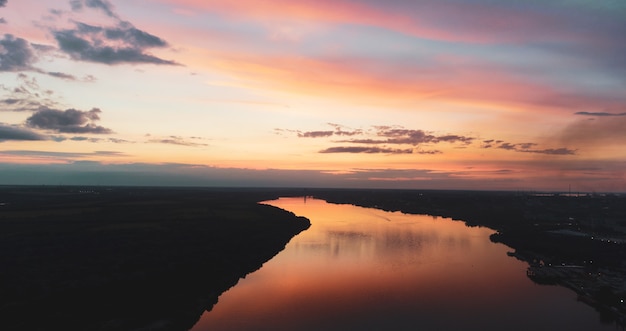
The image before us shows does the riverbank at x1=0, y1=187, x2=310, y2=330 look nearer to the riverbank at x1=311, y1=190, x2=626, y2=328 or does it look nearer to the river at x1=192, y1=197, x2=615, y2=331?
the river at x1=192, y1=197, x2=615, y2=331

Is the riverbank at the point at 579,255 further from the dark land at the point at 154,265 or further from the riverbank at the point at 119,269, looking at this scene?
the riverbank at the point at 119,269

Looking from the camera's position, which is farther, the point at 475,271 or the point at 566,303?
the point at 475,271

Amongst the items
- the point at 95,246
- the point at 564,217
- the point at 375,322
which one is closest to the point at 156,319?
the point at 375,322

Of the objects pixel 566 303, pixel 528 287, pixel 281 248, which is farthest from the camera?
pixel 281 248

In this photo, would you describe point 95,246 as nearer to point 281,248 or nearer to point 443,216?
point 281,248

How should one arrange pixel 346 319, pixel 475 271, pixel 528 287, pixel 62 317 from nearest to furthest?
pixel 62 317
pixel 346 319
pixel 528 287
pixel 475 271

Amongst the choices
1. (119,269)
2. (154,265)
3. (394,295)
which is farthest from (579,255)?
(119,269)

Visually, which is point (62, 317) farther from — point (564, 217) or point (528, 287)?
point (564, 217)
